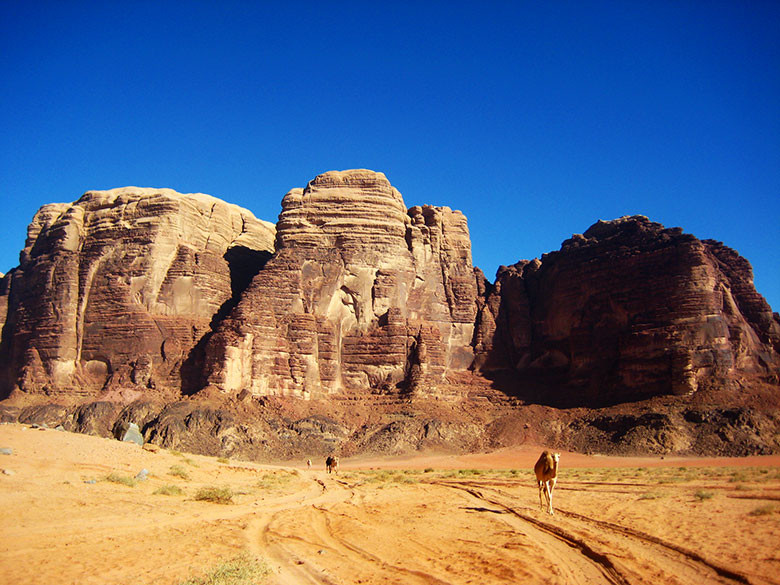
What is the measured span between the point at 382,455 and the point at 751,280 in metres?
34.7

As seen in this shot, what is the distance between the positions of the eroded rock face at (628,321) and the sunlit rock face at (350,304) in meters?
5.18

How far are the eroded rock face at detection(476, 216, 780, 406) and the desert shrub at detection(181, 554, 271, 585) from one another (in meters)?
42.2

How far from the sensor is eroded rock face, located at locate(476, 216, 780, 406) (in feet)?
151

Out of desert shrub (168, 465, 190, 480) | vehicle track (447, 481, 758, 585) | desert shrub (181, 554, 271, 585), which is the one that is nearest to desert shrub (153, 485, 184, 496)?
desert shrub (168, 465, 190, 480)

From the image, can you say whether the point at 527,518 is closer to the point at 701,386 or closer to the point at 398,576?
the point at 398,576

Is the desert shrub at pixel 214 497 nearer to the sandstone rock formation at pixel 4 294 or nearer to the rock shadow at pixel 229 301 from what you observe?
the rock shadow at pixel 229 301

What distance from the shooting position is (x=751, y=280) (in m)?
51.6

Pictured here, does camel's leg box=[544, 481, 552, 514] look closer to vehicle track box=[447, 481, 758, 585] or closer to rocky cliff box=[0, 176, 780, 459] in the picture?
vehicle track box=[447, 481, 758, 585]

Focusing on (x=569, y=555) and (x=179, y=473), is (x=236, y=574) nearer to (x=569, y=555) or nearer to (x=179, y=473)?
(x=569, y=555)

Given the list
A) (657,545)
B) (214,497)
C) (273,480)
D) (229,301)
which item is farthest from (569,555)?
(229,301)

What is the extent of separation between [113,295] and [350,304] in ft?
67.3

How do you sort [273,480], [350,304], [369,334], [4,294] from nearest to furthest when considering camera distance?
[273,480] < [369,334] < [350,304] < [4,294]

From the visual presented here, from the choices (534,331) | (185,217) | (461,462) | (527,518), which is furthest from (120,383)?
(527,518)

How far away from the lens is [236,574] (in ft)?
29.3
